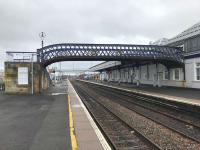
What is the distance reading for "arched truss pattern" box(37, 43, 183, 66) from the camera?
134 ft

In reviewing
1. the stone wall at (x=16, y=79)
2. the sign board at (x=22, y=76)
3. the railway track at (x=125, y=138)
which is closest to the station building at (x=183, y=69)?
the stone wall at (x=16, y=79)

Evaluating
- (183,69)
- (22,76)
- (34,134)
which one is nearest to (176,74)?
(183,69)

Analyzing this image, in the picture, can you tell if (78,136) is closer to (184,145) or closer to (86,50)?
(184,145)

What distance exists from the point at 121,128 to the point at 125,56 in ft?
98.5

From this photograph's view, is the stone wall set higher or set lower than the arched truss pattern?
lower

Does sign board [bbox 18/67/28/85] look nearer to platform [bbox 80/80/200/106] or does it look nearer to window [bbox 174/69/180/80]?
platform [bbox 80/80/200/106]

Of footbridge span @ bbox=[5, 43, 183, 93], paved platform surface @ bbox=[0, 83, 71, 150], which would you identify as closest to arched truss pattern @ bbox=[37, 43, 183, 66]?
footbridge span @ bbox=[5, 43, 183, 93]

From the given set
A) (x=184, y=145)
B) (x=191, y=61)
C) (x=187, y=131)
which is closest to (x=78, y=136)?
(x=184, y=145)

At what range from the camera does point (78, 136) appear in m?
10.6

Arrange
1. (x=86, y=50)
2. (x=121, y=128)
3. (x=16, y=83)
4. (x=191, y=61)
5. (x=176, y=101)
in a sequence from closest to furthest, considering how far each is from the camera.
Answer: (x=121, y=128) < (x=176, y=101) < (x=16, y=83) < (x=191, y=61) < (x=86, y=50)

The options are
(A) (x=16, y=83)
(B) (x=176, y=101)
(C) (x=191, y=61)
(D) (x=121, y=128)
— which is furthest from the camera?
(C) (x=191, y=61)

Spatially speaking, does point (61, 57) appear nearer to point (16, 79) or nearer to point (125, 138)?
point (16, 79)

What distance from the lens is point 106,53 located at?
43875mm

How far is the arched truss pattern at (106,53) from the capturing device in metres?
40.8
